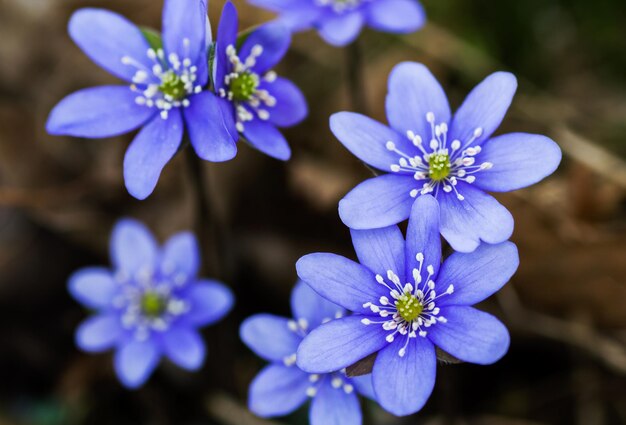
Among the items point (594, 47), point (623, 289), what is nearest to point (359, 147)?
point (623, 289)

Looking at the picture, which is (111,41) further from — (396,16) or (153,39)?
(396,16)

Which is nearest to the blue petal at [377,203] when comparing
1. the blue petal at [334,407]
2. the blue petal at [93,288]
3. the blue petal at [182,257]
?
the blue petal at [334,407]

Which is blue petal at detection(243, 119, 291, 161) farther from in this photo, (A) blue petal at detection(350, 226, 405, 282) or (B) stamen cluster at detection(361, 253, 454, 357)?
(B) stamen cluster at detection(361, 253, 454, 357)

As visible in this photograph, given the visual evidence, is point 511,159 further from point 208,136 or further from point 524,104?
point 524,104

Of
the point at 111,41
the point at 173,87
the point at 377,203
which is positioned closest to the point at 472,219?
the point at 377,203

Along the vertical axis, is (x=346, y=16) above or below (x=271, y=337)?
above

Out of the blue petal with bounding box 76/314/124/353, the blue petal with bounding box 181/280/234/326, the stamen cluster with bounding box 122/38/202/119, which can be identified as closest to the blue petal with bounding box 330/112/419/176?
the stamen cluster with bounding box 122/38/202/119
